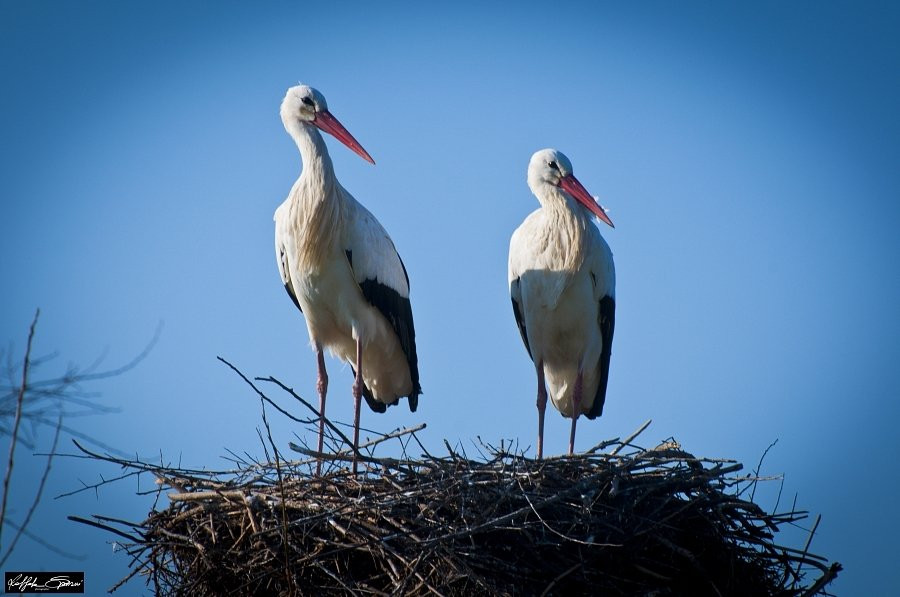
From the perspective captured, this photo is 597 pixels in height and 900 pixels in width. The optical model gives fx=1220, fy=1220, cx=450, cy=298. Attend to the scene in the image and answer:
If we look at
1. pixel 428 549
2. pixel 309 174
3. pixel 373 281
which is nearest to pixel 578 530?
pixel 428 549

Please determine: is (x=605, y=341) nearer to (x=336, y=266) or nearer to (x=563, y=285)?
(x=563, y=285)

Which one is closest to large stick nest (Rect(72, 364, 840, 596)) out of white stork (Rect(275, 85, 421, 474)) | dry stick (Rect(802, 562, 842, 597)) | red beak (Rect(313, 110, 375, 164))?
dry stick (Rect(802, 562, 842, 597))

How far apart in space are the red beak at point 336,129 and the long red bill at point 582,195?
3.70 ft

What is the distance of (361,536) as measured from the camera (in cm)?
468

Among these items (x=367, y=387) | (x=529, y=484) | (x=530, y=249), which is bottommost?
Answer: (x=529, y=484)

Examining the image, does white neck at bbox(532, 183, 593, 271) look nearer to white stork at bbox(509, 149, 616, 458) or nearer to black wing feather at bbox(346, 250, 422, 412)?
white stork at bbox(509, 149, 616, 458)

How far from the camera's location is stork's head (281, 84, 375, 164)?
661 centimetres

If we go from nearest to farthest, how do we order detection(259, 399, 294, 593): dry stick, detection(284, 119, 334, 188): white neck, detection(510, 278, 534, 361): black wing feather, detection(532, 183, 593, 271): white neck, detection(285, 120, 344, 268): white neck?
detection(259, 399, 294, 593): dry stick
detection(285, 120, 344, 268): white neck
detection(284, 119, 334, 188): white neck
detection(532, 183, 593, 271): white neck
detection(510, 278, 534, 361): black wing feather

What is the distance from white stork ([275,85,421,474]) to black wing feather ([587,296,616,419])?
1.08 meters

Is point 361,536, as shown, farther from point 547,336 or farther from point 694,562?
point 547,336

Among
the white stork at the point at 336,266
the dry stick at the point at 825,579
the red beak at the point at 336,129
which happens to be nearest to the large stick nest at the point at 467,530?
the dry stick at the point at 825,579

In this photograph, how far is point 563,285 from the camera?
6.70 metres

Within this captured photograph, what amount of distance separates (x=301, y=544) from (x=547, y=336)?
2.47 metres

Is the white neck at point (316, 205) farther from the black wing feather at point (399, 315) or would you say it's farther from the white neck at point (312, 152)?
the black wing feather at point (399, 315)
